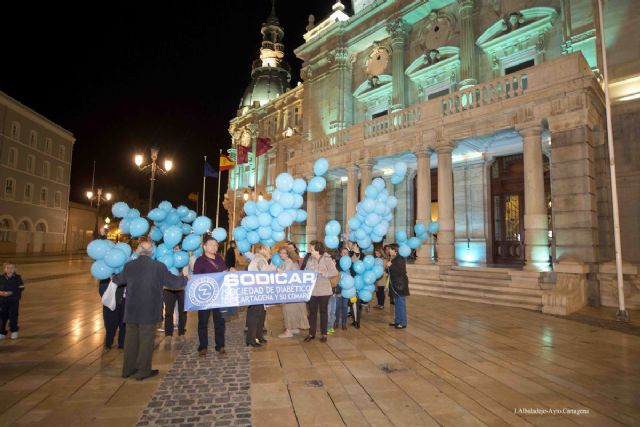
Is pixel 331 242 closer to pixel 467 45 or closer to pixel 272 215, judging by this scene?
pixel 272 215

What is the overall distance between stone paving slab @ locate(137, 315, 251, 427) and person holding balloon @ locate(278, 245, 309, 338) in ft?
4.56

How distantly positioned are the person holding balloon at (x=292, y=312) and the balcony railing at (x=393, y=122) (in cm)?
1045

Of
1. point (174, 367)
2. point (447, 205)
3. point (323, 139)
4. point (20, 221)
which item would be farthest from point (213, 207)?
point (174, 367)

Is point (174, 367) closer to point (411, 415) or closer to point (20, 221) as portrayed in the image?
point (411, 415)

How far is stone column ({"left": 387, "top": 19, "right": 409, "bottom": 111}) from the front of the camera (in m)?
20.3

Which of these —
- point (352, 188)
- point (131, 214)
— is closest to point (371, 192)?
point (131, 214)

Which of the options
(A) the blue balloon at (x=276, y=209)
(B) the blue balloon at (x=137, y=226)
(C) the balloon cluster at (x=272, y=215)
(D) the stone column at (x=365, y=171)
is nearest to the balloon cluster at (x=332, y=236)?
(C) the balloon cluster at (x=272, y=215)

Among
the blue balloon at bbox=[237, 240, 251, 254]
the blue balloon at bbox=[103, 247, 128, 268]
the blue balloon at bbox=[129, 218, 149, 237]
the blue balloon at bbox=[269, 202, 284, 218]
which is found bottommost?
the blue balloon at bbox=[103, 247, 128, 268]

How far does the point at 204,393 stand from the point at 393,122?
14.7 m

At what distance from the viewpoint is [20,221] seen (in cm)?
3806

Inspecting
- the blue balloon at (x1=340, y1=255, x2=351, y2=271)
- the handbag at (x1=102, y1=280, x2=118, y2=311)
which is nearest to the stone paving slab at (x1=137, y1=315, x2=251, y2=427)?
the handbag at (x1=102, y1=280, x2=118, y2=311)

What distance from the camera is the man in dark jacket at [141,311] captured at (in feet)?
16.8

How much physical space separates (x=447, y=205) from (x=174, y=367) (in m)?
11.9

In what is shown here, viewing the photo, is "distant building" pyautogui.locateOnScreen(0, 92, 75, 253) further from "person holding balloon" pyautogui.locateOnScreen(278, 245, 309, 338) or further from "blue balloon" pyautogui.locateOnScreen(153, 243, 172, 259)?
"person holding balloon" pyautogui.locateOnScreen(278, 245, 309, 338)
